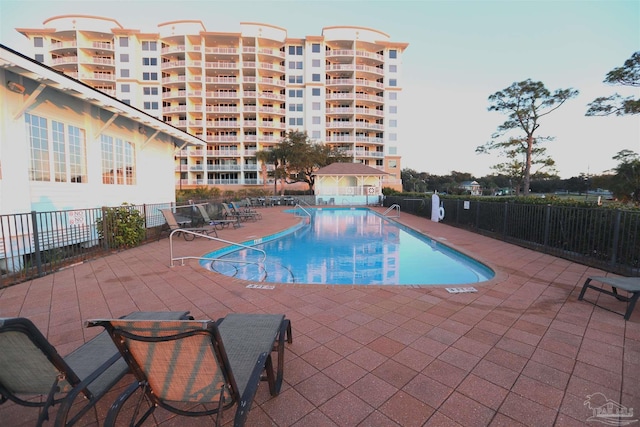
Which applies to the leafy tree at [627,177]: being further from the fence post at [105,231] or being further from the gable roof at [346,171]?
the fence post at [105,231]

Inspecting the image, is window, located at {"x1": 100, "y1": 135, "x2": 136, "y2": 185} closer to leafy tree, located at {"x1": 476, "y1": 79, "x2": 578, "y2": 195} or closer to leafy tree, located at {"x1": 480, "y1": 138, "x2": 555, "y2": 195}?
leafy tree, located at {"x1": 476, "y1": 79, "x2": 578, "y2": 195}

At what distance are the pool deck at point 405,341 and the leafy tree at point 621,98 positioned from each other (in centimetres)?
1550

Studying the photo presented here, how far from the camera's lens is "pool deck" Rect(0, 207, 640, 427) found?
1.85 meters

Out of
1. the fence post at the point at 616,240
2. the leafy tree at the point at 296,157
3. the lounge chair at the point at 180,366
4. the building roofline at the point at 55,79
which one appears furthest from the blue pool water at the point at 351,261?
the leafy tree at the point at 296,157

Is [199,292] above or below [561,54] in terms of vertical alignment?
→ below

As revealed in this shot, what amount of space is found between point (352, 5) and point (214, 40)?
23.9 meters

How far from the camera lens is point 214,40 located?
42500 mm

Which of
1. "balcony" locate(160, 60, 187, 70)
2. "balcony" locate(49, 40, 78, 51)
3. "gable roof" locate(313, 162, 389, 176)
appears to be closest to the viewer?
"gable roof" locate(313, 162, 389, 176)

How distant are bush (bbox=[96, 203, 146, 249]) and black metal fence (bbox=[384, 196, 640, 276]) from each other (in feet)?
33.4

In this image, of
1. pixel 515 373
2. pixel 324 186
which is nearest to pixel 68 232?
pixel 515 373

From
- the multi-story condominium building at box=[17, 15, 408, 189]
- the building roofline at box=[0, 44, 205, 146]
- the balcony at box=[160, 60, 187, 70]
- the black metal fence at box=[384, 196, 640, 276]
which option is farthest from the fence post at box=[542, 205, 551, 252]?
the balcony at box=[160, 60, 187, 70]

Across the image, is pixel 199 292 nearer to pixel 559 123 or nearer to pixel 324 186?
pixel 324 186

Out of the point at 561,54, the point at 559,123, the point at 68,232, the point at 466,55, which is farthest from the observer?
the point at 559,123

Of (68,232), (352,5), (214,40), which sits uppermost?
(214,40)
